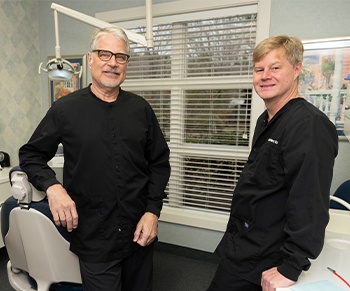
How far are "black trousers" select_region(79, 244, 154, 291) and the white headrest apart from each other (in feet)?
1.21

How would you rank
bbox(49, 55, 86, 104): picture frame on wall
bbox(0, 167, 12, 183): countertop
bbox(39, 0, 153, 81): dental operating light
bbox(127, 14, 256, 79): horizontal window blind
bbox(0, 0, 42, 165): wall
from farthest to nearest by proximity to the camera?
bbox(49, 55, 86, 104): picture frame on wall → bbox(0, 0, 42, 165): wall → bbox(0, 167, 12, 183): countertop → bbox(127, 14, 256, 79): horizontal window blind → bbox(39, 0, 153, 81): dental operating light

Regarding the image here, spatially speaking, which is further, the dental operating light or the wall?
the wall

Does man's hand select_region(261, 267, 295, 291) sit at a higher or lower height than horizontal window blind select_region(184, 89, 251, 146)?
lower

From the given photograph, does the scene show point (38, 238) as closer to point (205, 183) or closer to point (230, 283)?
point (230, 283)

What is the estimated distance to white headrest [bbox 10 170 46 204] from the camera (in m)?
1.19

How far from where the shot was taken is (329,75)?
6.07ft

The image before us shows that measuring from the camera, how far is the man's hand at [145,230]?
121 centimetres

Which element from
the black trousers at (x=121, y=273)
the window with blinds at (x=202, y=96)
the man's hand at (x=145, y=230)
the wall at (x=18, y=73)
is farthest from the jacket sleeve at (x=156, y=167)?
the wall at (x=18, y=73)

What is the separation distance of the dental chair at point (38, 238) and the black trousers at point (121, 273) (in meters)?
0.13

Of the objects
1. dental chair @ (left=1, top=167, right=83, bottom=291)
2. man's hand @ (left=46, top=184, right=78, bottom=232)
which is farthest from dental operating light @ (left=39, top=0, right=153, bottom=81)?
man's hand @ (left=46, top=184, right=78, bottom=232)

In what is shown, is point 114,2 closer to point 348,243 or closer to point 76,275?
point 76,275

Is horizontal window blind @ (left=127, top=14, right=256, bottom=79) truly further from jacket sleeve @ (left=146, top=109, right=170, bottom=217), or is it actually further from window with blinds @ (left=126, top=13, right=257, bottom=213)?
jacket sleeve @ (left=146, top=109, right=170, bottom=217)

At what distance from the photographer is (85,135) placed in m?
1.13

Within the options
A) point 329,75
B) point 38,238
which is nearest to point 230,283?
point 38,238
